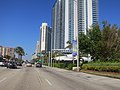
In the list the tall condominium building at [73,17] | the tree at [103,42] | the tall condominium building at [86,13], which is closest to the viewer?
the tree at [103,42]

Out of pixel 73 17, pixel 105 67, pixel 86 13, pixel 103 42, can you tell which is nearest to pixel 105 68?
pixel 105 67

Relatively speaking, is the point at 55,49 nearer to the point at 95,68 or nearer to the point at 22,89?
the point at 95,68

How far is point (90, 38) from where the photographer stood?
164 feet

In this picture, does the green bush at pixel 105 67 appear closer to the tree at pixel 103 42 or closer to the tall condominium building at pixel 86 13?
the tree at pixel 103 42

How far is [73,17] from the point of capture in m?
73.5

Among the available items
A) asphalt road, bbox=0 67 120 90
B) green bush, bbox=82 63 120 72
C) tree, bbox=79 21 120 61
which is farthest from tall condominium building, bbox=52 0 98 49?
asphalt road, bbox=0 67 120 90

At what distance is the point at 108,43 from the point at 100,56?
3.55 m

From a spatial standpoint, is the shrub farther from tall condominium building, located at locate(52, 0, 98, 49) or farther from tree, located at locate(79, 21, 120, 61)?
tall condominium building, located at locate(52, 0, 98, 49)

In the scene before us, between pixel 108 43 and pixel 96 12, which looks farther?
pixel 96 12

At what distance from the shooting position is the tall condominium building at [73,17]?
6194cm

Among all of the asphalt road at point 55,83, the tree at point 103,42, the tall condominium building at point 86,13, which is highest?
the tall condominium building at point 86,13

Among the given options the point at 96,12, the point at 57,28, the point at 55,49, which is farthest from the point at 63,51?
the point at 96,12

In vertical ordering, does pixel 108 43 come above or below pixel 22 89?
above

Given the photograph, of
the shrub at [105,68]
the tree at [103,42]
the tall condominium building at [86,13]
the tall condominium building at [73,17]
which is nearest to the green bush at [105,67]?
the shrub at [105,68]
